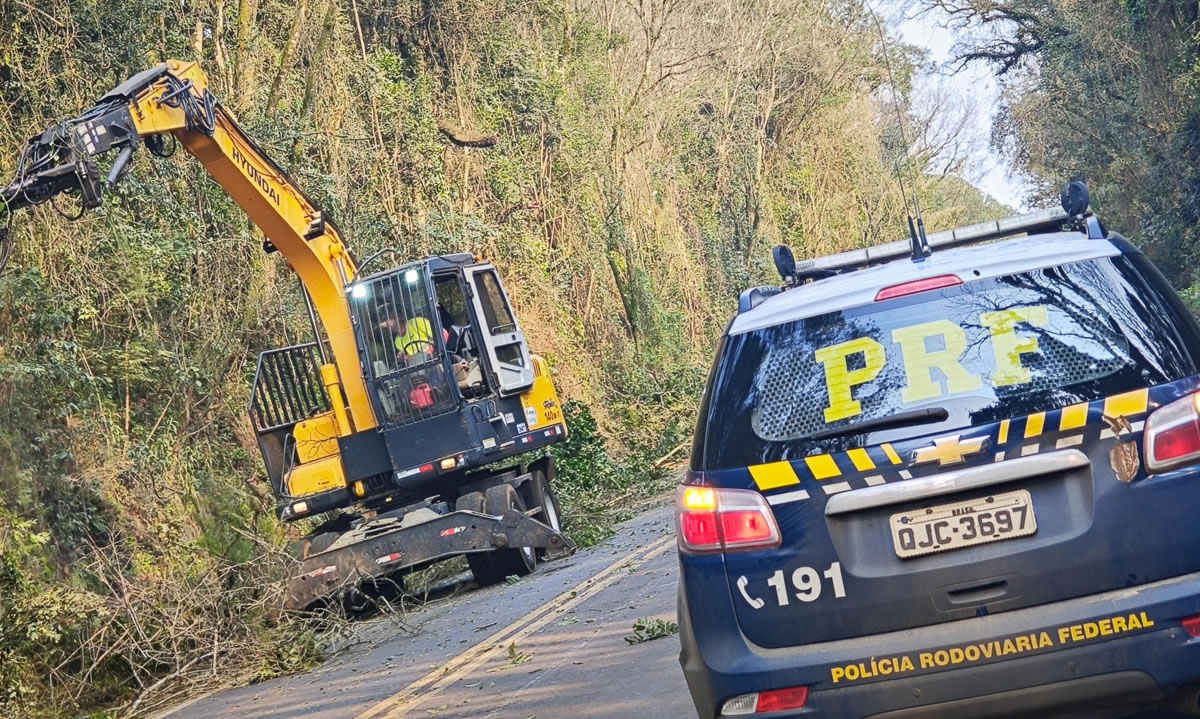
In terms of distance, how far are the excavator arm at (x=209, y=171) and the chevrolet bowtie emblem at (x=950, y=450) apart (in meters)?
8.73

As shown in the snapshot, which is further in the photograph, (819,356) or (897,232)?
(897,232)

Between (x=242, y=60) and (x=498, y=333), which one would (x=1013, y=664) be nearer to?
(x=498, y=333)

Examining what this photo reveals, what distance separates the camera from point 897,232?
57.1 meters

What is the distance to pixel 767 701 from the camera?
170 inches

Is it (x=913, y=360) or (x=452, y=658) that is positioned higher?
(x=913, y=360)

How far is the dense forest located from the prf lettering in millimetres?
5835

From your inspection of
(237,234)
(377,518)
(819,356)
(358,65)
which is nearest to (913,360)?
(819,356)

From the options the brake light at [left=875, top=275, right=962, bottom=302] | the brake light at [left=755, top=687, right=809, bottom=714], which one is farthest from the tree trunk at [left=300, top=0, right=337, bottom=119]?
the brake light at [left=755, top=687, right=809, bottom=714]

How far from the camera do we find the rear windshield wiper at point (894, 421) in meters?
4.20

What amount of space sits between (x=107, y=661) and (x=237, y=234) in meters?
9.76

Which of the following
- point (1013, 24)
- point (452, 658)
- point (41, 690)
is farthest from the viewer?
point (1013, 24)

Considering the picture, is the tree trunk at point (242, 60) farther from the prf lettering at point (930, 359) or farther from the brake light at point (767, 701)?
the brake light at point (767, 701)

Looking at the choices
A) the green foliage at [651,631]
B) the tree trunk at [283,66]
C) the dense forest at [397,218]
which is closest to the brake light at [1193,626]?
the green foliage at [651,631]

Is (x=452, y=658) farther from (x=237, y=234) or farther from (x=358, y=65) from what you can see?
(x=358, y=65)
